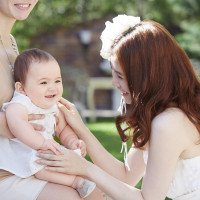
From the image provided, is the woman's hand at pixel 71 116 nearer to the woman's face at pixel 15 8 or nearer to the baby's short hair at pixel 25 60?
the baby's short hair at pixel 25 60

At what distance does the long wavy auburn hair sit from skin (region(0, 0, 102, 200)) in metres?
0.60

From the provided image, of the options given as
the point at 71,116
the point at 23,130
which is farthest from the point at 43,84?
the point at 71,116

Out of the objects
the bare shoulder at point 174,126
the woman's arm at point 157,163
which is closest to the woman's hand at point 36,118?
the woman's arm at point 157,163

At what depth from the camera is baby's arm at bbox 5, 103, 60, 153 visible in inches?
101

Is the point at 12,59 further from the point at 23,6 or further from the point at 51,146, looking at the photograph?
the point at 51,146

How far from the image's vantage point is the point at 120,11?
75.5 feet

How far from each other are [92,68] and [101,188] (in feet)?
48.7

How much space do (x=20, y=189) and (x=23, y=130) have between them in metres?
0.34

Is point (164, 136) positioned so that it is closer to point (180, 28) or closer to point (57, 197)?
point (57, 197)

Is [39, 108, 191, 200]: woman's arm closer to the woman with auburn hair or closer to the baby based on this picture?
the woman with auburn hair

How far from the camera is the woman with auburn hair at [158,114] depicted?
2754mm

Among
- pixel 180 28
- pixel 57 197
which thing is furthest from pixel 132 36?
pixel 180 28

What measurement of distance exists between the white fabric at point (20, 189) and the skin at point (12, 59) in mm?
36

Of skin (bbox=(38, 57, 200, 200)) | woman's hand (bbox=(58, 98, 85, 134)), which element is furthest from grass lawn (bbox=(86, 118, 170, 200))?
skin (bbox=(38, 57, 200, 200))
